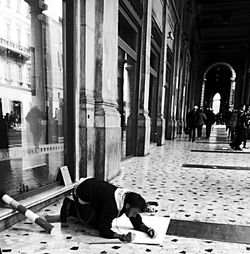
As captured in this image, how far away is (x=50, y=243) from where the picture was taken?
2236 mm

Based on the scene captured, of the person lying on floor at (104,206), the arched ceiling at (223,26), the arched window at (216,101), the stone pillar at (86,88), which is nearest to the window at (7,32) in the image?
the stone pillar at (86,88)

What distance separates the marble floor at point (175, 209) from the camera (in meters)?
2.19

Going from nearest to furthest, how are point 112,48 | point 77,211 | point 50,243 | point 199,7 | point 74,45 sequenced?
point 50,243 < point 77,211 < point 74,45 < point 112,48 < point 199,7

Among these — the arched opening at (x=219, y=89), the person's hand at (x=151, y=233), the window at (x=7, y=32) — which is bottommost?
the person's hand at (x=151, y=233)

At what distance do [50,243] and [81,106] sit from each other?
6.99 feet

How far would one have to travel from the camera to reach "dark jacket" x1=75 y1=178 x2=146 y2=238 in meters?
2.24

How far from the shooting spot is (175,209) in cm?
312

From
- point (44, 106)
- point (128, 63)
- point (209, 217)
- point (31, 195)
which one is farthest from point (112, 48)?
point (209, 217)

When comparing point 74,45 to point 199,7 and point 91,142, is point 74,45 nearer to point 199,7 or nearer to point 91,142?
point 91,142

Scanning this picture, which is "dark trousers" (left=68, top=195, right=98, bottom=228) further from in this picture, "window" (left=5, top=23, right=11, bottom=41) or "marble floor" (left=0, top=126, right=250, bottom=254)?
"window" (left=5, top=23, right=11, bottom=41)

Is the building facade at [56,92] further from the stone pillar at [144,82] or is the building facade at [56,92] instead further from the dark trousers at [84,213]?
the stone pillar at [144,82]

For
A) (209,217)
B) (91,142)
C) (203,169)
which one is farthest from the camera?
(203,169)

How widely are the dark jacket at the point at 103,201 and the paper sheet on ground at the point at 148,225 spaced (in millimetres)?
100

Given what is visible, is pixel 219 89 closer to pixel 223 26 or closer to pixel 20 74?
pixel 223 26
